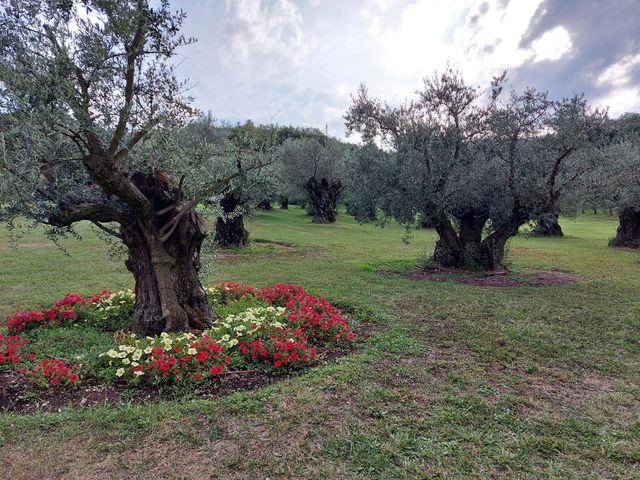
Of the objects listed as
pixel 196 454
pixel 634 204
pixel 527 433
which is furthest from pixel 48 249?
pixel 634 204

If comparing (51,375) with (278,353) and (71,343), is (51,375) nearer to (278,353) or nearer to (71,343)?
(71,343)

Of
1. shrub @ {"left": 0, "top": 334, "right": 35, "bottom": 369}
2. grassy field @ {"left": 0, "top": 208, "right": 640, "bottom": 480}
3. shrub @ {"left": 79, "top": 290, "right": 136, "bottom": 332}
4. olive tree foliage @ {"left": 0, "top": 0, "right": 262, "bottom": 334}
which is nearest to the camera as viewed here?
grassy field @ {"left": 0, "top": 208, "right": 640, "bottom": 480}

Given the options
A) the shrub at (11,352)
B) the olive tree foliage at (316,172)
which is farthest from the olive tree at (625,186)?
the olive tree foliage at (316,172)

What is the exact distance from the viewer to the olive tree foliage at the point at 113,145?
13.4 feet

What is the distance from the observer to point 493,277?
11789mm

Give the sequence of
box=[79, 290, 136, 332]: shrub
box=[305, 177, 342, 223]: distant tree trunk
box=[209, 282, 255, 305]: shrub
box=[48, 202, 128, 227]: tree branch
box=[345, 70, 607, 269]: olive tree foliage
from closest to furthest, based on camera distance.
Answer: box=[48, 202, 128, 227]: tree branch < box=[79, 290, 136, 332]: shrub < box=[209, 282, 255, 305]: shrub < box=[345, 70, 607, 269]: olive tree foliage < box=[305, 177, 342, 223]: distant tree trunk

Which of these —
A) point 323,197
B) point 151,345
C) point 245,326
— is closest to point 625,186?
point 245,326

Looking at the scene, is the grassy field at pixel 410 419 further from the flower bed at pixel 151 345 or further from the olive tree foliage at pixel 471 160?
the olive tree foliage at pixel 471 160

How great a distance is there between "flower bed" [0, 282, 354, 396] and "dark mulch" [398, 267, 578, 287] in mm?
5526

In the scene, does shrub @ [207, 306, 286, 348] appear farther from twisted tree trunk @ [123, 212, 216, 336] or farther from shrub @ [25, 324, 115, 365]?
shrub @ [25, 324, 115, 365]

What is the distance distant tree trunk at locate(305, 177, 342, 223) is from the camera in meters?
34.8

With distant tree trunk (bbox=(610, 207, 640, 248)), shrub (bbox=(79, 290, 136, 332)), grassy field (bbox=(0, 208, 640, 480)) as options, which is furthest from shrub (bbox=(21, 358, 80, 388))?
distant tree trunk (bbox=(610, 207, 640, 248))

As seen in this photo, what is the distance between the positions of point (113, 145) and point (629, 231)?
23.7 metres

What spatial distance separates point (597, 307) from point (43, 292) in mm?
11367
